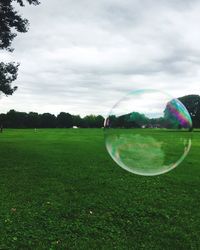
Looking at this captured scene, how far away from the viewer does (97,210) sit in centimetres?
1061

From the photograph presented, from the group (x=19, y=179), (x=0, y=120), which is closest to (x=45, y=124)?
(x=0, y=120)

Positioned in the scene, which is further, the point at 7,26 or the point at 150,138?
the point at 7,26

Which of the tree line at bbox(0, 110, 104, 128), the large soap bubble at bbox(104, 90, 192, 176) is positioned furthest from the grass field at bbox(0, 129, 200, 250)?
the tree line at bbox(0, 110, 104, 128)

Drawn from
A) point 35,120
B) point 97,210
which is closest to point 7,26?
point 97,210

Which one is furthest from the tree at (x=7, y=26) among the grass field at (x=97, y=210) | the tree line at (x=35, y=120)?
the tree line at (x=35, y=120)

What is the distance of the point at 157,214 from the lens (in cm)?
1040

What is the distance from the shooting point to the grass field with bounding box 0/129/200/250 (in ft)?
28.0

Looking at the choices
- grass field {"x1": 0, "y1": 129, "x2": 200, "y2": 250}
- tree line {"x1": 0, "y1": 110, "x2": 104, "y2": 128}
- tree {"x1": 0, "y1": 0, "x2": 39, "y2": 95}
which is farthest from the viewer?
tree line {"x1": 0, "y1": 110, "x2": 104, "y2": 128}

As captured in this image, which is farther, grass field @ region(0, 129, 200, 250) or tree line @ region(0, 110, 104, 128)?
tree line @ region(0, 110, 104, 128)

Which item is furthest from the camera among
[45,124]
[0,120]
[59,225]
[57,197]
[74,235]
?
[45,124]

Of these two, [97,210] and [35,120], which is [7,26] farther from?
[35,120]

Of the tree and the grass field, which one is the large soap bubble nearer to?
the grass field

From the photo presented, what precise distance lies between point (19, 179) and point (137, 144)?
6788 mm

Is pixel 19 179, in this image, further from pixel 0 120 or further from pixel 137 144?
pixel 0 120
